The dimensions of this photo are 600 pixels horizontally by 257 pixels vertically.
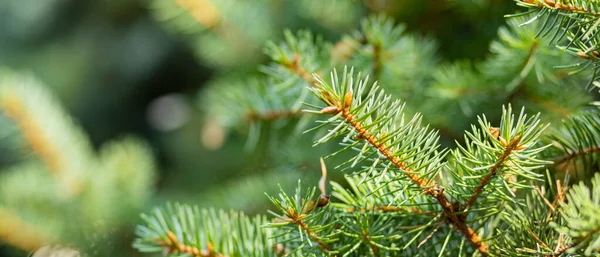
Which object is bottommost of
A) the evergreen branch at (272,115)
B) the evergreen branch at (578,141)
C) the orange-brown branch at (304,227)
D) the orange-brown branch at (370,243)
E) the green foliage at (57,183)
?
the orange-brown branch at (370,243)

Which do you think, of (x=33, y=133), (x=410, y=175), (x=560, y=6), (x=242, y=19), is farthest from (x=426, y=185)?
(x=33, y=133)

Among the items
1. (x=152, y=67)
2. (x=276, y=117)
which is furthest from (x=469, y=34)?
(x=152, y=67)

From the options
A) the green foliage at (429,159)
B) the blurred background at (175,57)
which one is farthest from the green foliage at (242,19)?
the green foliage at (429,159)

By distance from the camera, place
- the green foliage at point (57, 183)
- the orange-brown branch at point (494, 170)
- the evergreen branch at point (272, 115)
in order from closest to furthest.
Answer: the orange-brown branch at point (494, 170), the evergreen branch at point (272, 115), the green foliage at point (57, 183)

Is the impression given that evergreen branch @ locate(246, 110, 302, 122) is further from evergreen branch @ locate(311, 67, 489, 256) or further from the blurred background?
evergreen branch @ locate(311, 67, 489, 256)

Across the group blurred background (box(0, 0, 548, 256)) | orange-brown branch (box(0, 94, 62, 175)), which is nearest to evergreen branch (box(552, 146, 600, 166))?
blurred background (box(0, 0, 548, 256))

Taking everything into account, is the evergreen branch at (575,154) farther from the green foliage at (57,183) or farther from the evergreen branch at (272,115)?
the green foliage at (57,183)

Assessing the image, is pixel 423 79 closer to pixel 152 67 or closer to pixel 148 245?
pixel 148 245
